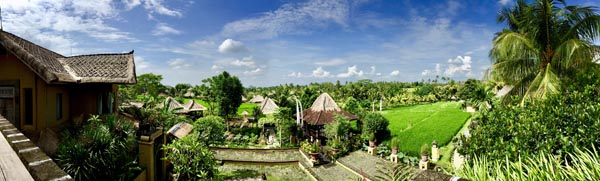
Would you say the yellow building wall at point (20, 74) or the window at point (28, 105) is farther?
the window at point (28, 105)

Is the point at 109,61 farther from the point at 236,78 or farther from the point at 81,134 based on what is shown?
the point at 236,78

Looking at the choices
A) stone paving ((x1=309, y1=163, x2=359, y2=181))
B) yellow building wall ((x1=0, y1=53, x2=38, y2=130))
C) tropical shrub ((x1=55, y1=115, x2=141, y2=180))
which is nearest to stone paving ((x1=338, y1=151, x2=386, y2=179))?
stone paving ((x1=309, y1=163, x2=359, y2=181))

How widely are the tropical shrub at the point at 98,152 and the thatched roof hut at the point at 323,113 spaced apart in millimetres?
10587

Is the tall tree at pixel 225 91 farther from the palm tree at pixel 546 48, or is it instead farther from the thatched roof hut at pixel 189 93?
the thatched roof hut at pixel 189 93

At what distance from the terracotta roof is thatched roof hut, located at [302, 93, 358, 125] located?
33.6ft

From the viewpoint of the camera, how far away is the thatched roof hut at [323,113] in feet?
53.0

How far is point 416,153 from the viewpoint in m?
13.5

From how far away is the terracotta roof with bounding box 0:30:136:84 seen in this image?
221 inches

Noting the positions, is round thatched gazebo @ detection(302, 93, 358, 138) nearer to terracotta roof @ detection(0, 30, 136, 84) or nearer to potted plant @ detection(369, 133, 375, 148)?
potted plant @ detection(369, 133, 375, 148)

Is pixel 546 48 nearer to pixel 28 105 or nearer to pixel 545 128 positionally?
pixel 545 128

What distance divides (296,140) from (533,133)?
13.6 metres

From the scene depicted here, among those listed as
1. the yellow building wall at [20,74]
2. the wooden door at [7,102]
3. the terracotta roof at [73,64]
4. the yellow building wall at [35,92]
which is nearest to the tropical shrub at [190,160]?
the terracotta roof at [73,64]

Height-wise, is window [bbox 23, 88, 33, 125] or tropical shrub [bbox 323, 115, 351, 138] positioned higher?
window [bbox 23, 88, 33, 125]

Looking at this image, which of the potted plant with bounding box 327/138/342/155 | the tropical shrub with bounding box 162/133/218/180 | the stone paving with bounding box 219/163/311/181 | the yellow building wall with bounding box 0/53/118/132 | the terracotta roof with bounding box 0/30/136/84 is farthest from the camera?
the potted plant with bounding box 327/138/342/155
